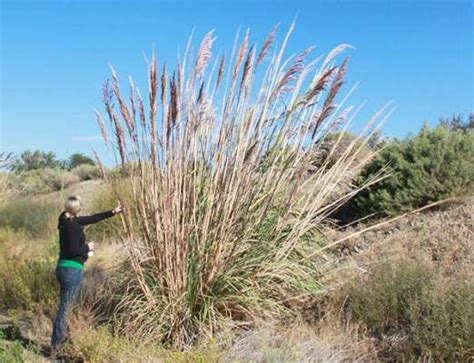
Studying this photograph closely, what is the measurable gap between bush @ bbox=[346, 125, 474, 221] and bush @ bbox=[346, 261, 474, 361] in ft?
9.52

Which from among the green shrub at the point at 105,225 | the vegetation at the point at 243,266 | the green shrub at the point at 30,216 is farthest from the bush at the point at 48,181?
the vegetation at the point at 243,266

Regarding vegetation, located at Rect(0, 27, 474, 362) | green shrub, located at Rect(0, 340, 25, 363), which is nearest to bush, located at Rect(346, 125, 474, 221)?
vegetation, located at Rect(0, 27, 474, 362)

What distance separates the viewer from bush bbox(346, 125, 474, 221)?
28.9ft

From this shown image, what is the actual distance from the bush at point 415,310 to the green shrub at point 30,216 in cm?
771

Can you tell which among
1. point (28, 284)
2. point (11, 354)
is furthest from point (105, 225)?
point (11, 354)

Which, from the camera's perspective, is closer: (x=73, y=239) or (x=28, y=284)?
(x=73, y=239)

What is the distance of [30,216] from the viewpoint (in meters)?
13.2

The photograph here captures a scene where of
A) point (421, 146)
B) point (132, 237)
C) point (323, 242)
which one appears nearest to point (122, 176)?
point (132, 237)

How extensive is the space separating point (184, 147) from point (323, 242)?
2.07 metres

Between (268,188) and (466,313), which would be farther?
(268,188)

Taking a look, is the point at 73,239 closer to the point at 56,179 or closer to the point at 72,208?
the point at 72,208

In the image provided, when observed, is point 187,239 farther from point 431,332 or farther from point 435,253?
point 435,253

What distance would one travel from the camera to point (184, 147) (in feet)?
19.0

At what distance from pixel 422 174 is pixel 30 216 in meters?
8.51
